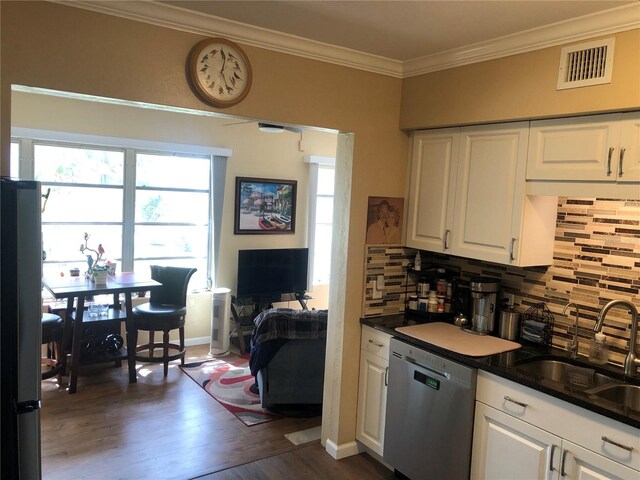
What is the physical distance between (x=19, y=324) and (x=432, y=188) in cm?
232

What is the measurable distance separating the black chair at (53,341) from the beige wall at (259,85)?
7.63 ft

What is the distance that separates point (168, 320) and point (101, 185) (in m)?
1.56

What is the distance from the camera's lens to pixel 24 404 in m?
1.79

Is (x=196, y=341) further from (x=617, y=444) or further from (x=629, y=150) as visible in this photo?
(x=629, y=150)

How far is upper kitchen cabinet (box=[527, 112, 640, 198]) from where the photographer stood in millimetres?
2160

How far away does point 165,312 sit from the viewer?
180 inches

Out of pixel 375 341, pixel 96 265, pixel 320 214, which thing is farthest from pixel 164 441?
pixel 320 214

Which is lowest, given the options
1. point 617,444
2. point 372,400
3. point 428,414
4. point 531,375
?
point 372,400

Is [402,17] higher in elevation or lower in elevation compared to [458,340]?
higher

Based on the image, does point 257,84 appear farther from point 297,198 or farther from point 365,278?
point 297,198

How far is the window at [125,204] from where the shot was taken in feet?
15.7

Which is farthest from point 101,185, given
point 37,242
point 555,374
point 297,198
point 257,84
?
point 555,374

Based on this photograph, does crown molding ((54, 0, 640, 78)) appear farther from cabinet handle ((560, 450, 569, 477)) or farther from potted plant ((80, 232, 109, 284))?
potted plant ((80, 232, 109, 284))

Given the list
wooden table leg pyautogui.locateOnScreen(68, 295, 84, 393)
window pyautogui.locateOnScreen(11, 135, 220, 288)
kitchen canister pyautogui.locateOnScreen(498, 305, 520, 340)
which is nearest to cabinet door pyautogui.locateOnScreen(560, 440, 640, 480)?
kitchen canister pyautogui.locateOnScreen(498, 305, 520, 340)
